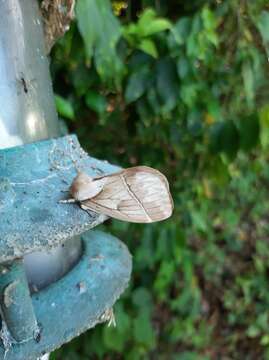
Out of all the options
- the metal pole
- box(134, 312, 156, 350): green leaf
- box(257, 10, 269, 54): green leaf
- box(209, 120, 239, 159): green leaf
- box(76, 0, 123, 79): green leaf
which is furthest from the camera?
box(134, 312, 156, 350): green leaf

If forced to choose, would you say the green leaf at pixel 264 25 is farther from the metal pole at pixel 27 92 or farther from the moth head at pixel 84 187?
the moth head at pixel 84 187

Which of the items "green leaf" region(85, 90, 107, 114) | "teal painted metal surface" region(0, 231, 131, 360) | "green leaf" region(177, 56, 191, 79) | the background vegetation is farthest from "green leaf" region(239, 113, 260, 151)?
"teal painted metal surface" region(0, 231, 131, 360)

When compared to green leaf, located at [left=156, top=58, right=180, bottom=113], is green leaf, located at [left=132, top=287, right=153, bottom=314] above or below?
below

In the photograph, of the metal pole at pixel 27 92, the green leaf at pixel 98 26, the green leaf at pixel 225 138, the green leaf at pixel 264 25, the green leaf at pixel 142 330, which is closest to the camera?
the metal pole at pixel 27 92

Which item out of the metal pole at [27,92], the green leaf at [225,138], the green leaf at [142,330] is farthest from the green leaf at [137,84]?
the green leaf at [142,330]

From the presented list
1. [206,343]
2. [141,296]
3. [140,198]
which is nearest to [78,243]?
[140,198]

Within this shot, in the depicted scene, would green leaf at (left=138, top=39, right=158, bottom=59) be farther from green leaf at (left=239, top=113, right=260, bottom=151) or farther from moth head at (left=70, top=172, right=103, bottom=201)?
moth head at (left=70, top=172, right=103, bottom=201)
